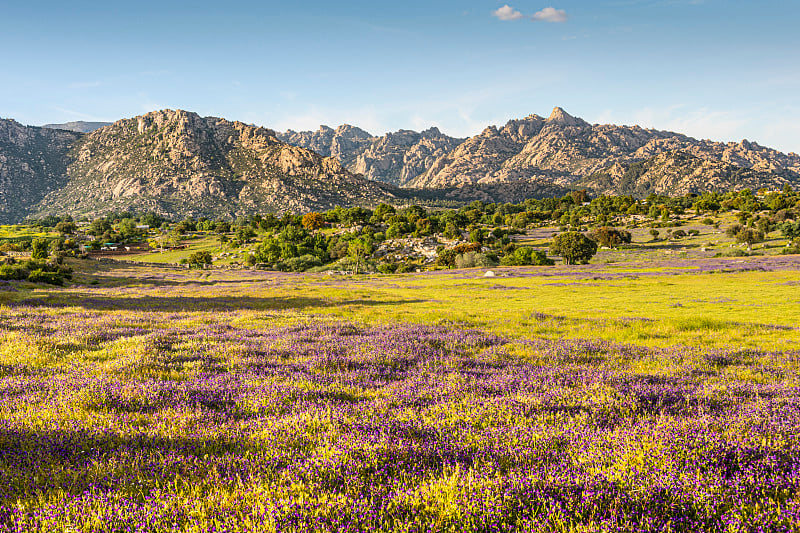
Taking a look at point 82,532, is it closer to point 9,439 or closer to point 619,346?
point 9,439

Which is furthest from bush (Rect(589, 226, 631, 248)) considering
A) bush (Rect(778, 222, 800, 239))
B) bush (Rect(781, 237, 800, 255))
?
bush (Rect(781, 237, 800, 255))

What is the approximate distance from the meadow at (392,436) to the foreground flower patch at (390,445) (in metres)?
0.03

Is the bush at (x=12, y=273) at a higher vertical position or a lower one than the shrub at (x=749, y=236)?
lower

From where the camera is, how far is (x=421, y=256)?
112 m

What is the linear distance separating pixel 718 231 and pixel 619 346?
136391mm

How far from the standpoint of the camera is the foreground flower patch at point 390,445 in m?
3.65

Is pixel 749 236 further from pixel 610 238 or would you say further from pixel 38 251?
pixel 38 251

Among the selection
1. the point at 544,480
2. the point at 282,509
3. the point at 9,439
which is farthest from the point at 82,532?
the point at 544,480

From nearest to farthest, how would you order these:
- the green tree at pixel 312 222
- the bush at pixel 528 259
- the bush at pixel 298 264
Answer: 1. the bush at pixel 528 259
2. the bush at pixel 298 264
3. the green tree at pixel 312 222

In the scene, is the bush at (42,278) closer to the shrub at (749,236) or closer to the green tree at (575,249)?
the green tree at (575,249)

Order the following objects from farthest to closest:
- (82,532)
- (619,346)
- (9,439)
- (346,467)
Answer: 1. (619,346)
2. (9,439)
3. (346,467)
4. (82,532)

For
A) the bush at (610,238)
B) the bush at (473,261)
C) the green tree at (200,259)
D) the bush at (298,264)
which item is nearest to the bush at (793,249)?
the bush at (610,238)

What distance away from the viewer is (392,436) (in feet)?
17.4

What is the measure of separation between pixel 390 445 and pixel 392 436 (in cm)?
37
